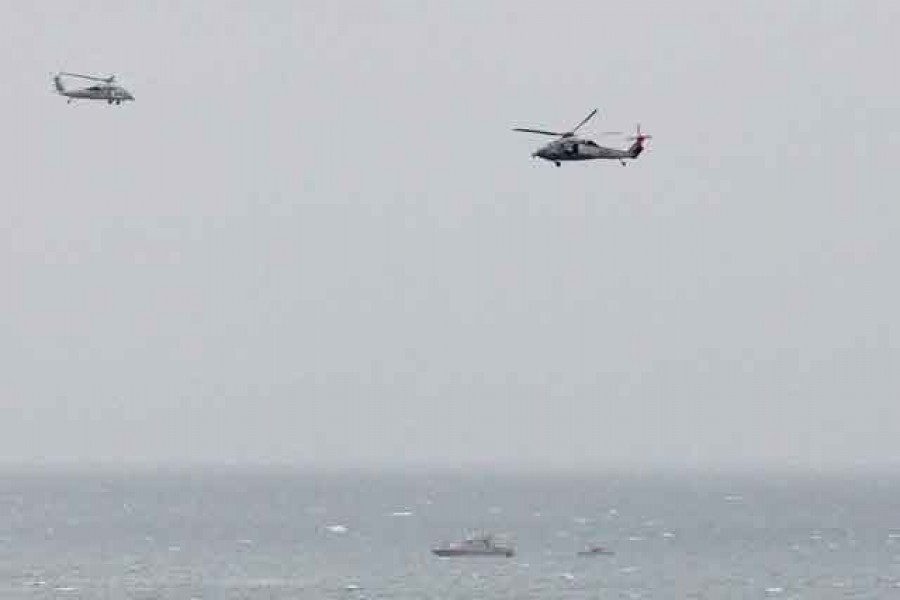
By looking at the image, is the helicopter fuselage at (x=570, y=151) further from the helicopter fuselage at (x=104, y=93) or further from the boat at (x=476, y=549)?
the boat at (x=476, y=549)

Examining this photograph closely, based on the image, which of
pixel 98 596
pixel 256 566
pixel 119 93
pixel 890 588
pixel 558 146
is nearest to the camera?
pixel 558 146

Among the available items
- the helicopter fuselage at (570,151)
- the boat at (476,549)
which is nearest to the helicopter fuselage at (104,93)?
the helicopter fuselage at (570,151)

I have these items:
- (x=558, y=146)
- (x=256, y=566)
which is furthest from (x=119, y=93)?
(x=256, y=566)

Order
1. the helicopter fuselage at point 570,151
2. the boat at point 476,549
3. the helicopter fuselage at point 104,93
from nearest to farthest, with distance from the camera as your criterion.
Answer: the helicopter fuselage at point 570,151, the helicopter fuselage at point 104,93, the boat at point 476,549

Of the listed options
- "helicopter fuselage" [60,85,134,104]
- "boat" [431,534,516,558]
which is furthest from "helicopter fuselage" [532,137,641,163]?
"boat" [431,534,516,558]

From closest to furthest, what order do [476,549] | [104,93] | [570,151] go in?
1. [570,151]
2. [104,93]
3. [476,549]

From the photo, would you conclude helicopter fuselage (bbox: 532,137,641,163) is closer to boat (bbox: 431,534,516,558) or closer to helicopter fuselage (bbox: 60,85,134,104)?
helicopter fuselage (bbox: 60,85,134,104)

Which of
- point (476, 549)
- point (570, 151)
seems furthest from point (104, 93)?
point (476, 549)

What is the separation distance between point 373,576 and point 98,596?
3156 cm

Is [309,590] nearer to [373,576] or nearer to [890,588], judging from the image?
[373,576]

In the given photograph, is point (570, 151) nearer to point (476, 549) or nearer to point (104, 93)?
point (104, 93)

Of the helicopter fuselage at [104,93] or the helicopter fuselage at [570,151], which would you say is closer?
the helicopter fuselage at [570,151]

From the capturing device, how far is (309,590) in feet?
523

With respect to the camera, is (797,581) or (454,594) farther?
(797,581)
